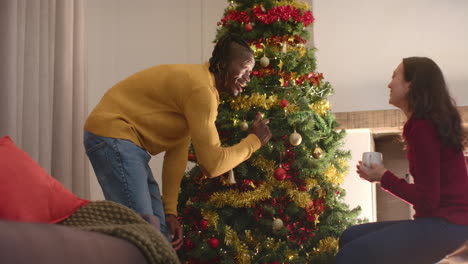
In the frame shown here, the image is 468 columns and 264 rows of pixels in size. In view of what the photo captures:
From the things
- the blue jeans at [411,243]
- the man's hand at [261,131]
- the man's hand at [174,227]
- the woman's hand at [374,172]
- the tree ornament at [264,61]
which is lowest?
the man's hand at [174,227]

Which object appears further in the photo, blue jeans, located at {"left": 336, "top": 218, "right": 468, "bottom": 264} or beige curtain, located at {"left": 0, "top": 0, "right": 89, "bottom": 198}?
beige curtain, located at {"left": 0, "top": 0, "right": 89, "bottom": 198}

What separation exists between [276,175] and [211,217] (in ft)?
1.24

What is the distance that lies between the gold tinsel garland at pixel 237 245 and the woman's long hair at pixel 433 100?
1.03 m

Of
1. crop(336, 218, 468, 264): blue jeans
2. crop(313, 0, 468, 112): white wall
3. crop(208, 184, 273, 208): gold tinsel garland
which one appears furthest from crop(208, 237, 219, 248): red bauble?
crop(313, 0, 468, 112): white wall

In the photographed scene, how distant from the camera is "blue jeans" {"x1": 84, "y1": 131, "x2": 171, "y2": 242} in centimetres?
215

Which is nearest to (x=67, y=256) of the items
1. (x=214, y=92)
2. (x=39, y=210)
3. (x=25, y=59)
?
(x=39, y=210)

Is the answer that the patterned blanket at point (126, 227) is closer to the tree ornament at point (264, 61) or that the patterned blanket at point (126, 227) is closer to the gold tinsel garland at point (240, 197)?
the gold tinsel garland at point (240, 197)

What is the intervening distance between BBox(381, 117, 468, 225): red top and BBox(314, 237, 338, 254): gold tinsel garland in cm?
73

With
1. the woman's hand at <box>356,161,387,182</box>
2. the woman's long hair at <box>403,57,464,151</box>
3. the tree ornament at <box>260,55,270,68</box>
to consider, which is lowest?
the woman's hand at <box>356,161,387,182</box>

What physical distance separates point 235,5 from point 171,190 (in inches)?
48.8

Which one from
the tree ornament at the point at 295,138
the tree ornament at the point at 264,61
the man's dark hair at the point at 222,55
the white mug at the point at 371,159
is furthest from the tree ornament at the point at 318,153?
the man's dark hair at the point at 222,55

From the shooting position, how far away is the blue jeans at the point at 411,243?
1.96m

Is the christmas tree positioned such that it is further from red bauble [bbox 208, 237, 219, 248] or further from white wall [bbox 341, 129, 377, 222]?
white wall [bbox 341, 129, 377, 222]

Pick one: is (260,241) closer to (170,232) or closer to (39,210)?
(170,232)
